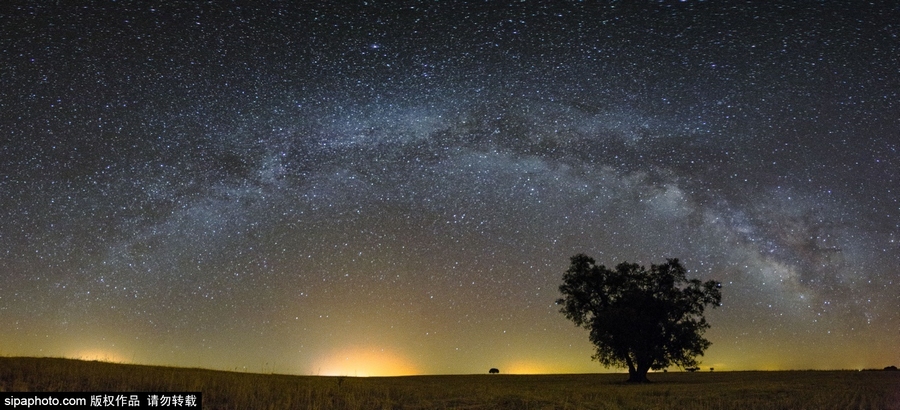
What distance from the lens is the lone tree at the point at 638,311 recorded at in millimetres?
40344

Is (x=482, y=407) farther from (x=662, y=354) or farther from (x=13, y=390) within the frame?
(x=662, y=354)

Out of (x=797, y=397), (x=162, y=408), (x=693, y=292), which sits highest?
(x=693, y=292)

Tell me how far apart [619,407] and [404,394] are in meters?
7.01

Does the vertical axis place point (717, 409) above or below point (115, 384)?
below

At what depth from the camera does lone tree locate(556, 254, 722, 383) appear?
40.3 m

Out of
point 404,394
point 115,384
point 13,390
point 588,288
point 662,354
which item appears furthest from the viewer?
point 588,288

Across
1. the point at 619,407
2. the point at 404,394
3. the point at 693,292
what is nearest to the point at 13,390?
the point at 404,394

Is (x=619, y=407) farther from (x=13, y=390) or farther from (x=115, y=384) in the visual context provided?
(x=13, y=390)

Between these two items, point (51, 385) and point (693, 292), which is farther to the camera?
point (693, 292)

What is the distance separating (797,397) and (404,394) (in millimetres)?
14125

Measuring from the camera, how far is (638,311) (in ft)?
135

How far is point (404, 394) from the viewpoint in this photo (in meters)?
19.5

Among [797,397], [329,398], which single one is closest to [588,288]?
[797,397]

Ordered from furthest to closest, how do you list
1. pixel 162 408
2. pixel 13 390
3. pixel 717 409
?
pixel 717 409 < pixel 13 390 < pixel 162 408
